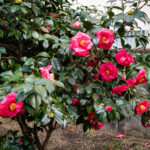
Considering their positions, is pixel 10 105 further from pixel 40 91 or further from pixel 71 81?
pixel 71 81

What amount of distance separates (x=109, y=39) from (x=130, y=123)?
1.91 metres

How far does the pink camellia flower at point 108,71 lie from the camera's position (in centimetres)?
107

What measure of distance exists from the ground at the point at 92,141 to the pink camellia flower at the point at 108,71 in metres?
1.40

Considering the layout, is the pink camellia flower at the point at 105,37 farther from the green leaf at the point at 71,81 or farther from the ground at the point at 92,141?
the ground at the point at 92,141

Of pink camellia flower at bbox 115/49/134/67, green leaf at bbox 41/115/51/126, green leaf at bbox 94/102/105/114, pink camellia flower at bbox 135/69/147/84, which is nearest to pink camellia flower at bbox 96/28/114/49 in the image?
pink camellia flower at bbox 115/49/134/67

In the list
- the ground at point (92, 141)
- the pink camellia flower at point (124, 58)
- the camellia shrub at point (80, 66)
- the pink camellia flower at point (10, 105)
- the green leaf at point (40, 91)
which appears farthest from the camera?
the ground at point (92, 141)

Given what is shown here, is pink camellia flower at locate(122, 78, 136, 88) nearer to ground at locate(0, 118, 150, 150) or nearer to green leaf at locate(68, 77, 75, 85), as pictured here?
green leaf at locate(68, 77, 75, 85)

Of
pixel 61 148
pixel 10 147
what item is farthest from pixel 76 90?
pixel 61 148

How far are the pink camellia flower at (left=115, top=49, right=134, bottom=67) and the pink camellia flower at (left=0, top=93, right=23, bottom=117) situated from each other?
1.87 ft

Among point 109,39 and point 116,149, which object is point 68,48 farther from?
point 116,149

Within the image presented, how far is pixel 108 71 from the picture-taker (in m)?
1.09

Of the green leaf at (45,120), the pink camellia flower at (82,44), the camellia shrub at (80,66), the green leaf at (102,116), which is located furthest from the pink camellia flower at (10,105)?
the green leaf at (102,116)

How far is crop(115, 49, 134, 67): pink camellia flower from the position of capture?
0.99 metres

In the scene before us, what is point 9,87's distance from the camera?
0.83 meters
